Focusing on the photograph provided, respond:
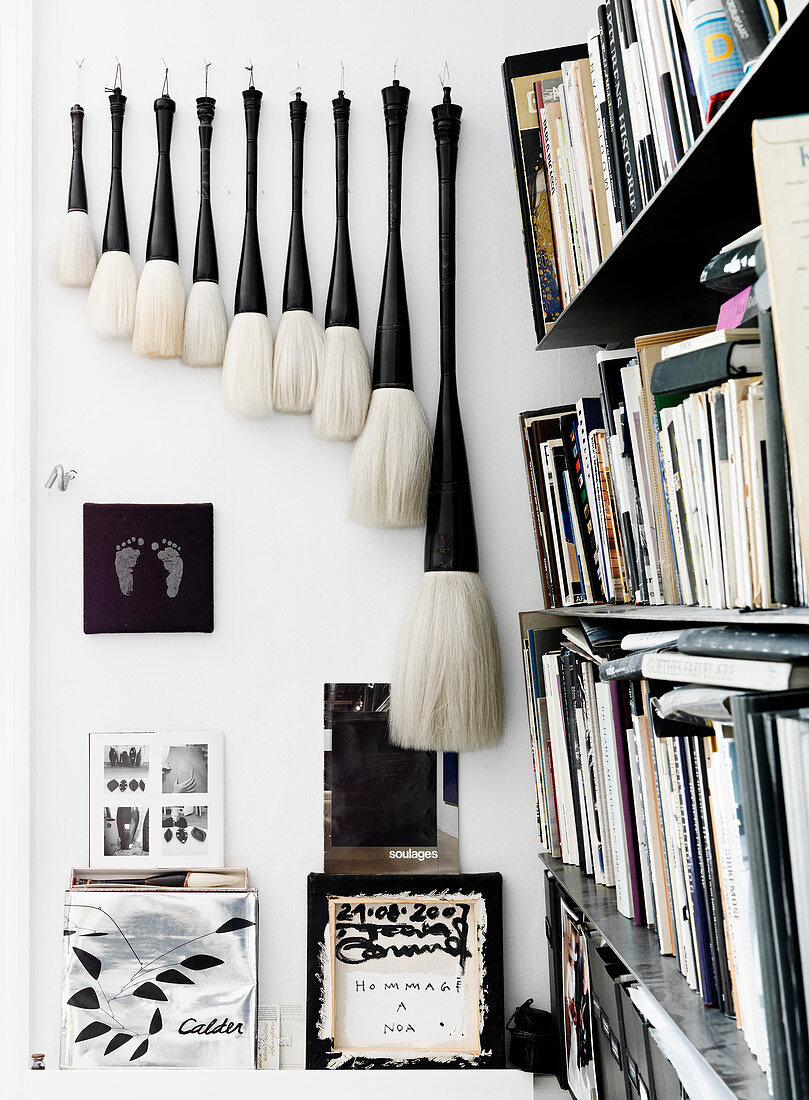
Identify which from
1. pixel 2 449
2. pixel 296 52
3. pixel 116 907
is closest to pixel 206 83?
pixel 296 52

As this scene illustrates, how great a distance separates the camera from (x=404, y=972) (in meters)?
1.50

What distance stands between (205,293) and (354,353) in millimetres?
276

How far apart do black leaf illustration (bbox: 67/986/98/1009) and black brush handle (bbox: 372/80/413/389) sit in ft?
3.61

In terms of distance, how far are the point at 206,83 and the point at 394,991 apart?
1573 mm

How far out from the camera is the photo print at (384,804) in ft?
5.02

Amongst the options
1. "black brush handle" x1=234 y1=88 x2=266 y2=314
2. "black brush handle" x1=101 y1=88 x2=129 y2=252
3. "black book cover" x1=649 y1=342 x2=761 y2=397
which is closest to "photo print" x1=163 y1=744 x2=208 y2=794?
"black brush handle" x1=234 y1=88 x2=266 y2=314

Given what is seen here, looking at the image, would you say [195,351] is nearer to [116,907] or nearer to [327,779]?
[327,779]

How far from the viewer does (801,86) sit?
0.64 m

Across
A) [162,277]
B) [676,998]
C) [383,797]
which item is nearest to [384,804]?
[383,797]

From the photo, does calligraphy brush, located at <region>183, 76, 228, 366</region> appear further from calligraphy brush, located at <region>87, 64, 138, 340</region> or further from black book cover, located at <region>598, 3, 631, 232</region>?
black book cover, located at <region>598, 3, 631, 232</region>

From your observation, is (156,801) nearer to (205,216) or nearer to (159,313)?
(159,313)

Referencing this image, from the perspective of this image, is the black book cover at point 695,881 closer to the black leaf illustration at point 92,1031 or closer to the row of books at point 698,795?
the row of books at point 698,795

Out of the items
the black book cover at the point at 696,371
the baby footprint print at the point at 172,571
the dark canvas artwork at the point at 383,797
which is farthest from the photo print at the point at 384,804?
the black book cover at the point at 696,371

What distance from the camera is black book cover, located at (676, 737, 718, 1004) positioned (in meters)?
0.85
